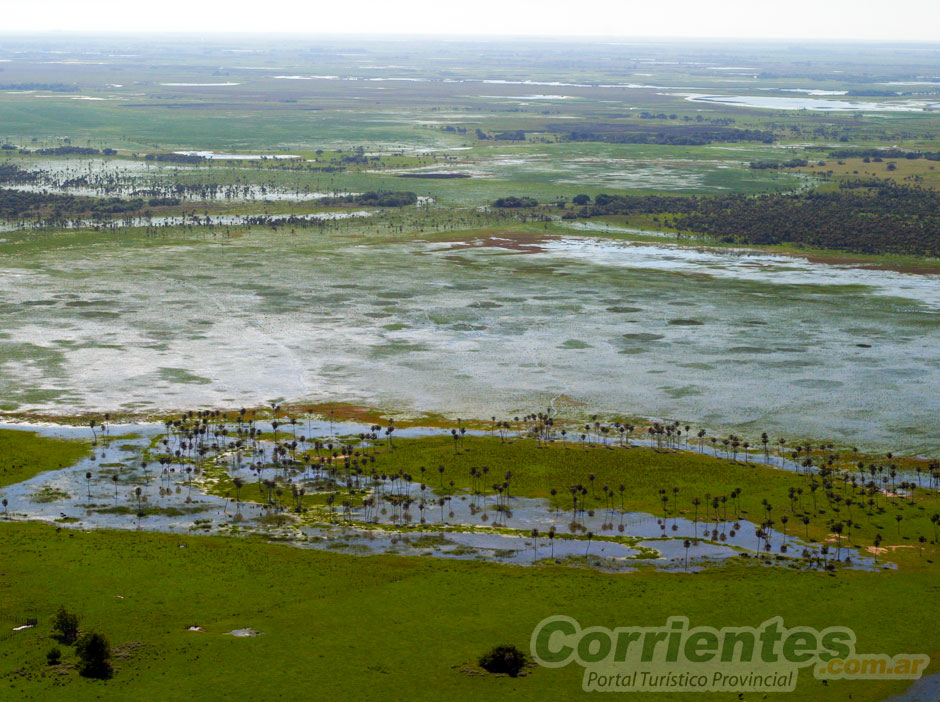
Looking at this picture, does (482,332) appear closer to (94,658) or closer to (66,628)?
(66,628)

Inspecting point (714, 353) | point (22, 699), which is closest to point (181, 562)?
point (22, 699)

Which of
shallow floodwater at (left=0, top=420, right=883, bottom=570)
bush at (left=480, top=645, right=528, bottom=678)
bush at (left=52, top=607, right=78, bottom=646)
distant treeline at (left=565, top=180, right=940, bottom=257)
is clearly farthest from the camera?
distant treeline at (left=565, top=180, right=940, bottom=257)

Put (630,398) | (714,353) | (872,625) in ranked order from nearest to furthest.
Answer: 1. (872,625)
2. (630,398)
3. (714,353)

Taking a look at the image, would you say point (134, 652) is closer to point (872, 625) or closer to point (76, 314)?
point (872, 625)

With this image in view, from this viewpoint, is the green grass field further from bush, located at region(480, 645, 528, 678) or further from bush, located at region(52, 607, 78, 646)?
bush, located at region(52, 607, 78, 646)

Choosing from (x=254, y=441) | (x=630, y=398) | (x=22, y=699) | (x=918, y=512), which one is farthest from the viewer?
(x=630, y=398)

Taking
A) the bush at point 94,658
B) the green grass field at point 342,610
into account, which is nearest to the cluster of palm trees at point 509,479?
the green grass field at point 342,610

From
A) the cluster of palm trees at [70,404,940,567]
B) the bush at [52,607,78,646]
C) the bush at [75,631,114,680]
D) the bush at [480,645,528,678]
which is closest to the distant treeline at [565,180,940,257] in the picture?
the cluster of palm trees at [70,404,940,567]
